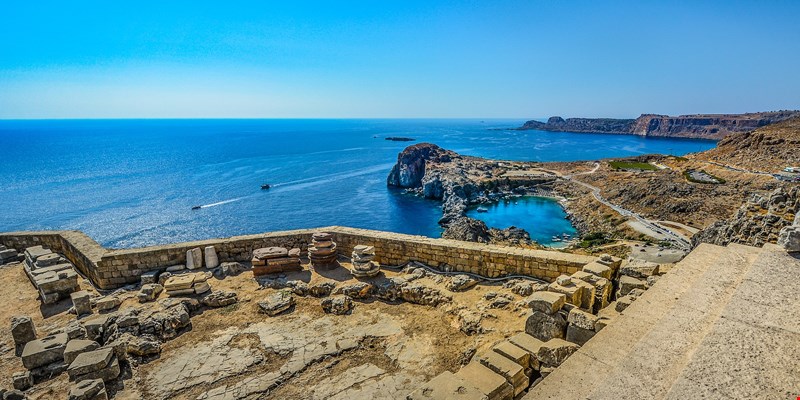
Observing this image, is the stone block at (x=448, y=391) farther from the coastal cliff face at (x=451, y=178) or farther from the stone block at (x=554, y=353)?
the coastal cliff face at (x=451, y=178)

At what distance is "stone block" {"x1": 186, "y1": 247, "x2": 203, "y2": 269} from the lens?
11.2m

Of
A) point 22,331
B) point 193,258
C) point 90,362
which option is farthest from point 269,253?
point 22,331

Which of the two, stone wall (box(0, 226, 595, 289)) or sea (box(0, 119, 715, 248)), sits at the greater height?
stone wall (box(0, 226, 595, 289))

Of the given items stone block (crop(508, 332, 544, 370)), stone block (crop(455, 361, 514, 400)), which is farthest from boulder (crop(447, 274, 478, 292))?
A: stone block (crop(455, 361, 514, 400))

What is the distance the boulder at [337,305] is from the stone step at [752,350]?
6547 millimetres

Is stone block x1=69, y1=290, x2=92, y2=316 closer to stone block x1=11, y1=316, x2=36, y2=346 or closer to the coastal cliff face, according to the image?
stone block x1=11, y1=316, x2=36, y2=346

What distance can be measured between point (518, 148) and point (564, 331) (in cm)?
15065

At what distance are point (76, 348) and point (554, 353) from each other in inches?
325

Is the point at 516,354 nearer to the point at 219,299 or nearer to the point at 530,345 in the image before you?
the point at 530,345

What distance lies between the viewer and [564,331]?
21.4ft

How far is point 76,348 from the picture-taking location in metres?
6.88

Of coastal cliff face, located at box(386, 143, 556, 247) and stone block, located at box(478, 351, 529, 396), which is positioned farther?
coastal cliff face, located at box(386, 143, 556, 247)

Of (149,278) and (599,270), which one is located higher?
(599,270)

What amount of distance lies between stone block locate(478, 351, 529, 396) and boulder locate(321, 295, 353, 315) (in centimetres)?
419
